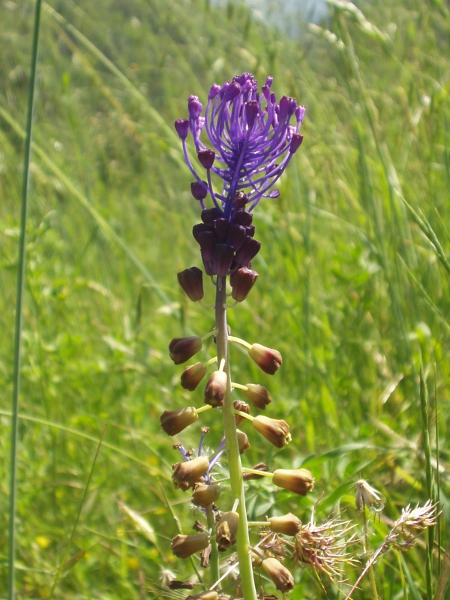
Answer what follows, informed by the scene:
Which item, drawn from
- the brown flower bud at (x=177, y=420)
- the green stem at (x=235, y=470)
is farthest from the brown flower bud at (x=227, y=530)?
the brown flower bud at (x=177, y=420)

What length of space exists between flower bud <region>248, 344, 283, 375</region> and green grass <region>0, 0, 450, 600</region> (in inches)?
12.8

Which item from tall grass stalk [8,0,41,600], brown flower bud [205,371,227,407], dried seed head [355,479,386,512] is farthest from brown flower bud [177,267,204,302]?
dried seed head [355,479,386,512]

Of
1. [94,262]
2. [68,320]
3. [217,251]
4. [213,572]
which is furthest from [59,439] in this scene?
[217,251]

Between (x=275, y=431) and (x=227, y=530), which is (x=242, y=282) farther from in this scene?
(x=227, y=530)

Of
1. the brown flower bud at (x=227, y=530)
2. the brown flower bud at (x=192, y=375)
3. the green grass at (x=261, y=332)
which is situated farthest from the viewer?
the green grass at (x=261, y=332)

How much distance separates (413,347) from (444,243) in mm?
416

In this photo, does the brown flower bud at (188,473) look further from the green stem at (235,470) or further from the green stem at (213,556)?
the green stem at (213,556)

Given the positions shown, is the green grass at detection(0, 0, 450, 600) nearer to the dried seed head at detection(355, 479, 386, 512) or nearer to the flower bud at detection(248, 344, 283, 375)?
the dried seed head at detection(355, 479, 386, 512)

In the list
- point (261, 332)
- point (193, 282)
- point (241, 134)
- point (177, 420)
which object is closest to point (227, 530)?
point (177, 420)

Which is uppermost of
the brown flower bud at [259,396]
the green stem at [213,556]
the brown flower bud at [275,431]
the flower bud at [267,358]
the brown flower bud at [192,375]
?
the flower bud at [267,358]

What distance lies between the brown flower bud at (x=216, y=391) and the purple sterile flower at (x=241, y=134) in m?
0.27

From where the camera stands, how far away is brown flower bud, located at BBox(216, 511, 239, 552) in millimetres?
907

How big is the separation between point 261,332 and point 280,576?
1716 millimetres

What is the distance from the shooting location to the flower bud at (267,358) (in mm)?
1015
